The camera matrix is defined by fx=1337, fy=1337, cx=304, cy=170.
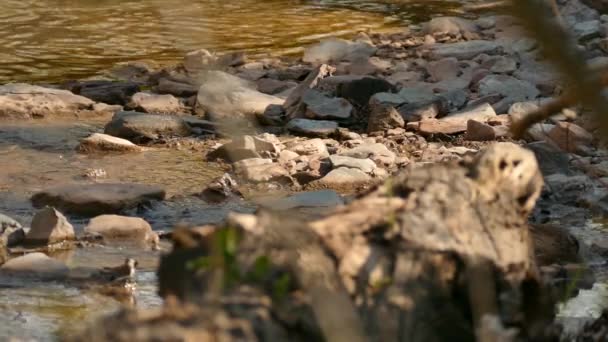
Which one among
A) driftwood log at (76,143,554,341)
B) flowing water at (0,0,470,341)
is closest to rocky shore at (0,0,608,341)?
driftwood log at (76,143,554,341)

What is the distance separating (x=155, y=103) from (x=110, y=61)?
4.84ft

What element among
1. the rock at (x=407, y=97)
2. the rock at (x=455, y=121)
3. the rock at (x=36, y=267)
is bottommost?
the rock at (x=407, y=97)

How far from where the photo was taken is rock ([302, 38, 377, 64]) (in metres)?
8.83

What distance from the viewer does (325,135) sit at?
6.91 metres

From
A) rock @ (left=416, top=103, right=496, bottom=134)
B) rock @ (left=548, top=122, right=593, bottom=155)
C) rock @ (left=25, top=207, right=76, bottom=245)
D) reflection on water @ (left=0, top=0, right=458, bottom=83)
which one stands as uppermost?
rock @ (left=25, top=207, right=76, bottom=245)

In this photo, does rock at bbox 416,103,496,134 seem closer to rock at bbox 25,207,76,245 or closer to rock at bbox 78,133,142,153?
rock at bbox 78,133,142,153

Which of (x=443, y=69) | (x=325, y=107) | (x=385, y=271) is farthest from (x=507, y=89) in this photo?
(x=385, y=271)

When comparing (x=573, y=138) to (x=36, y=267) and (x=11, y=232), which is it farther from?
(x=36, y=267)

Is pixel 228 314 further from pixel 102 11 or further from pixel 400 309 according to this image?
pixel 102 11

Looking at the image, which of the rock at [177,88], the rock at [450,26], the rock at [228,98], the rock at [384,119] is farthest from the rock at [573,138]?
the rock at [450,26]

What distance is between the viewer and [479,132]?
6.79m

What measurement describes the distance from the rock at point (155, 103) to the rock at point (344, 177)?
71.1 inches

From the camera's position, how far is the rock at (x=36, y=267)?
177 inches

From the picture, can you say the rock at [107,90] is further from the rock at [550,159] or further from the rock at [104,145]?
the rock at [550,159]
